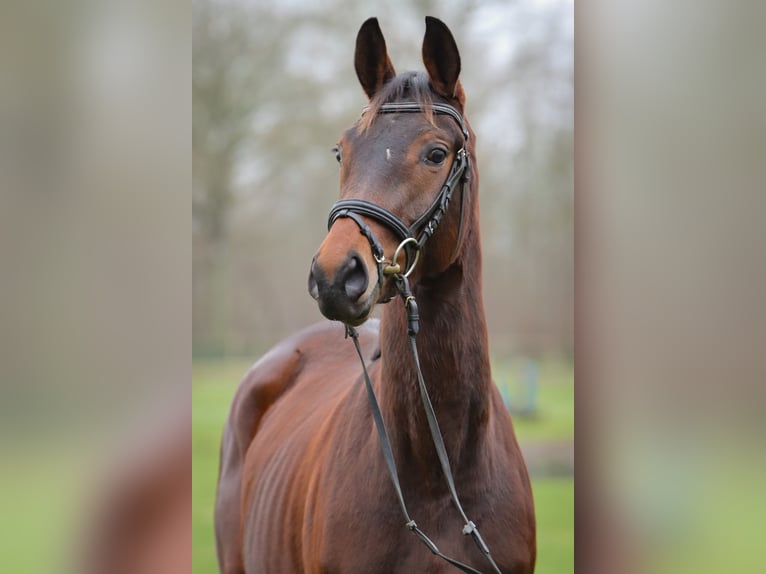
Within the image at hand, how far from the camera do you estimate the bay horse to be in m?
1.75

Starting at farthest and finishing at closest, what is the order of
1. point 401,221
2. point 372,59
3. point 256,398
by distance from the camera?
point 256,398 < point 372,59 < point 401,221

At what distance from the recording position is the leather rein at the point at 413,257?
5.47ft

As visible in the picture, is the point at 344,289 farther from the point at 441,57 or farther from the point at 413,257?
the point at 441,57

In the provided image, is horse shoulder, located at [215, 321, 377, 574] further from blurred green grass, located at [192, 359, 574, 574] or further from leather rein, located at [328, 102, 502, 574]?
leather rein, located at [328, 102, 502, 574]

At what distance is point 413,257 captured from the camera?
5.80 feet

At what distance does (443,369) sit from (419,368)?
98mm

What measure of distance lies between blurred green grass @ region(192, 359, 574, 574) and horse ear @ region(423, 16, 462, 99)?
5.09ft
